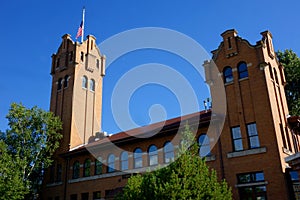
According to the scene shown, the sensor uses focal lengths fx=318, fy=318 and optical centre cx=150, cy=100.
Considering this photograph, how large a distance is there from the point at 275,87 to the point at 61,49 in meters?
25.6

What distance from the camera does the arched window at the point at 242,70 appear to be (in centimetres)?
2320

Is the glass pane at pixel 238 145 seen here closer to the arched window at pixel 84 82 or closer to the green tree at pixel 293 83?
the green tree at pixel 293 83

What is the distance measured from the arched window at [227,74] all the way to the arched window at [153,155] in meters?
7.73

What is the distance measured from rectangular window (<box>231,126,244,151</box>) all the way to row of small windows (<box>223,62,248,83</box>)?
377 cm

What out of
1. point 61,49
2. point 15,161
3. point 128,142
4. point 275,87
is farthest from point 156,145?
point 61,49

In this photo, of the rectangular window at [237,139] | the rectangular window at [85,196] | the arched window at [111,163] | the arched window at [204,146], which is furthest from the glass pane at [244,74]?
the rectangular window at [85,196]

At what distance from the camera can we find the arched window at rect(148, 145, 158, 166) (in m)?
25.2

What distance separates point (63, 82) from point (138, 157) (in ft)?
49.8

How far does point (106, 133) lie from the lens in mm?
34562

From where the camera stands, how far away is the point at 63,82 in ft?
120

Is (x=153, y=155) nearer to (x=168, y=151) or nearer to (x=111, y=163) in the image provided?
(x=168, y=151)

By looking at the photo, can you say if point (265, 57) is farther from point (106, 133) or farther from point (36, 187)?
point (36, 187)

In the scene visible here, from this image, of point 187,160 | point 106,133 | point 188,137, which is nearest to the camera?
point 187,160

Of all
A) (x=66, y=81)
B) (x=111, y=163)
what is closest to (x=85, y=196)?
(x=111, y=163)
